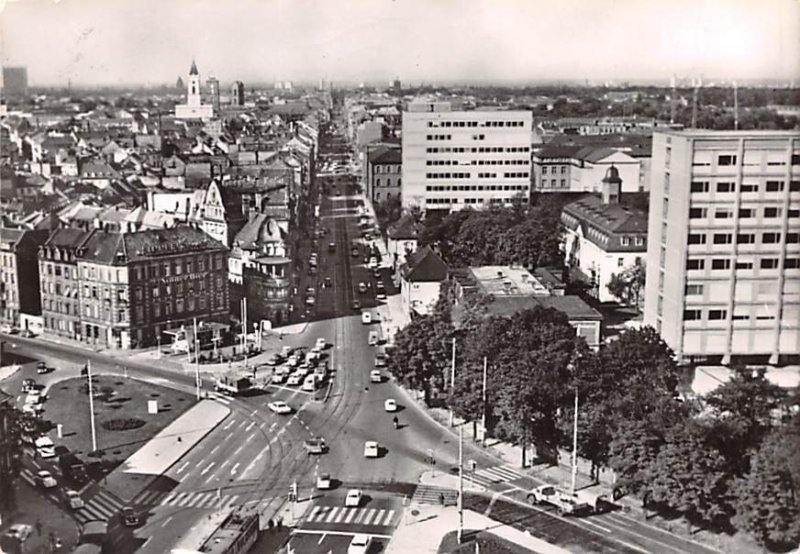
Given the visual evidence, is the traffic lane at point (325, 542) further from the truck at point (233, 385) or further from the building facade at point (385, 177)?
the building facade at point (385, 177)

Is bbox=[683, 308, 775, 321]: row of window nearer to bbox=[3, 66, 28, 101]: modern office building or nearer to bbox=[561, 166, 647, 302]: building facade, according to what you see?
bbox=[561, 166, 647, 302]: building facade

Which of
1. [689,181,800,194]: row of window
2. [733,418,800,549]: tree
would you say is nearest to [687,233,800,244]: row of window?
[689,181,800,194]: row of window

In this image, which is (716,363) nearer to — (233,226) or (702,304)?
(702,304)

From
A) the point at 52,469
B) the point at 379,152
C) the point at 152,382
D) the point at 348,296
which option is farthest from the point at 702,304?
the point at 379,152

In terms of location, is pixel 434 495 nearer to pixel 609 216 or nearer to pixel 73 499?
pixel 73 499

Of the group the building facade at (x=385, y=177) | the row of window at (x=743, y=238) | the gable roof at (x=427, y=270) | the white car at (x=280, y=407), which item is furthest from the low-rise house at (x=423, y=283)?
the building facade at (x=385, y=177)

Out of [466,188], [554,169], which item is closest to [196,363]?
[466,188]
